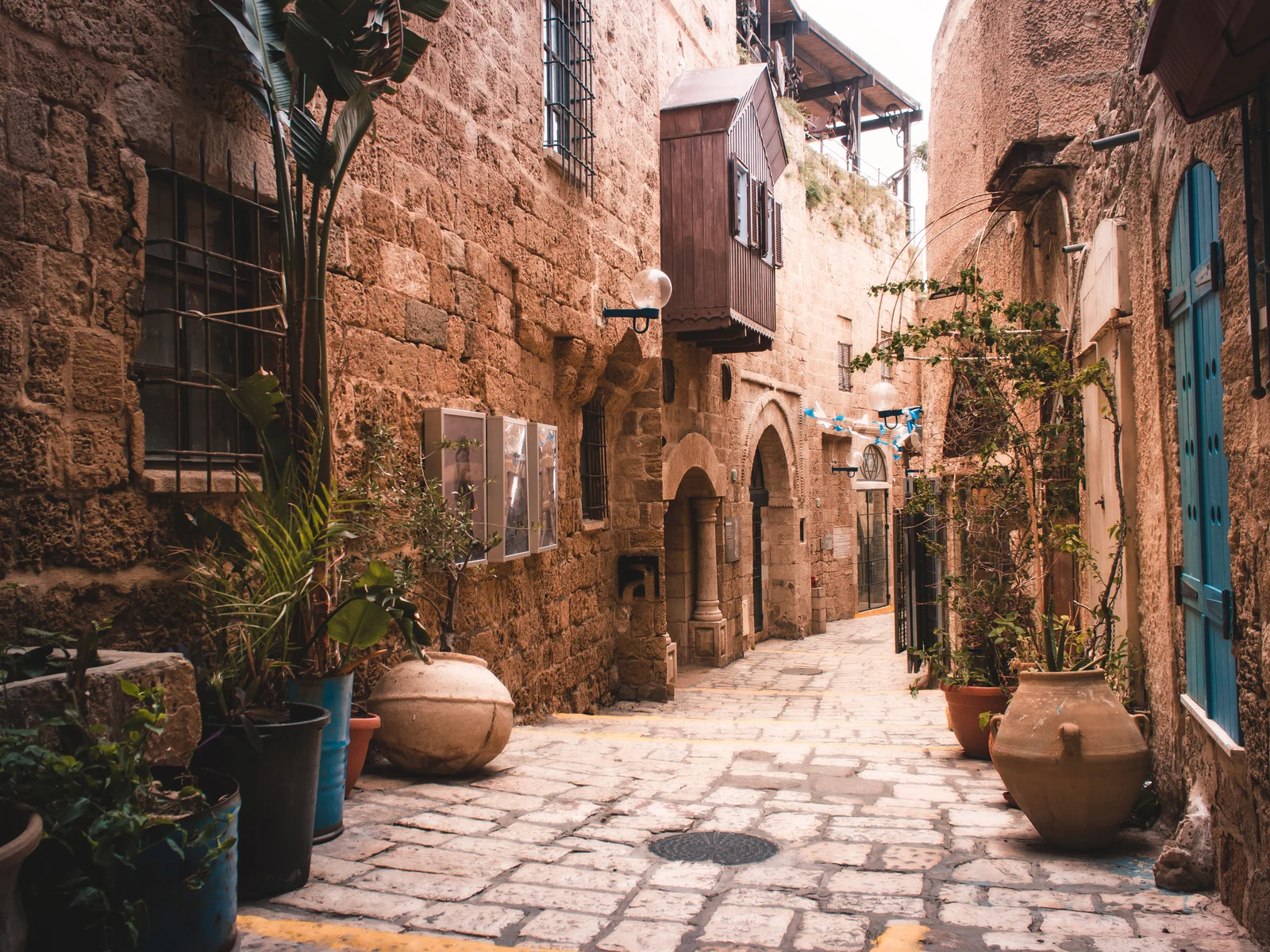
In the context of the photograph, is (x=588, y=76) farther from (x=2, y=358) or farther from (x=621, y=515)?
(x=2, y=358)

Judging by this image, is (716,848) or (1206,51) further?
(716,848)

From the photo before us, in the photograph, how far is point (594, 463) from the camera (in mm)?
9156

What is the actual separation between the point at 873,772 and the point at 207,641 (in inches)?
135

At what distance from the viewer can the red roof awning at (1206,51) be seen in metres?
2.36

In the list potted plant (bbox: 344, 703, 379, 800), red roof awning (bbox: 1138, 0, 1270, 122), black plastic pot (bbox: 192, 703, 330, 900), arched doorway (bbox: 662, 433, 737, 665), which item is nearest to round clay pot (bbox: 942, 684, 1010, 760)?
potted plant (bbox: 344, 703, 379, 800)

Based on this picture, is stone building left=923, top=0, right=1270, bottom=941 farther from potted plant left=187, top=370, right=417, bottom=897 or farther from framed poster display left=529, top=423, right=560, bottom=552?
framed poster display left=529, top=423, right=560, bottom=552

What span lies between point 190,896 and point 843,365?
1811 centimetres

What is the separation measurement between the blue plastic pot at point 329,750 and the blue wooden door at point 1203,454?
2.95 metres

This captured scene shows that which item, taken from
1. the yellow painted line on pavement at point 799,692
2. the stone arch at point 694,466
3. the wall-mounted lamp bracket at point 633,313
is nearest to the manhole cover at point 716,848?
the wall-mounted lamp bracket at point 633,313

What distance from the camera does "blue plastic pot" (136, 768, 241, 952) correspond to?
243 centimetres

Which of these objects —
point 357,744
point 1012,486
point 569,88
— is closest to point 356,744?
point 357,744

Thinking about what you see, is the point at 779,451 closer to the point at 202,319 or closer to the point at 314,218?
the point at 314,218

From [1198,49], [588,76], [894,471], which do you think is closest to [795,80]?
[894,471]

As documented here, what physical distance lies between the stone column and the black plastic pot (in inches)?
411
